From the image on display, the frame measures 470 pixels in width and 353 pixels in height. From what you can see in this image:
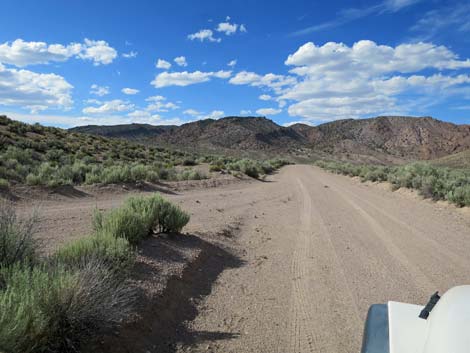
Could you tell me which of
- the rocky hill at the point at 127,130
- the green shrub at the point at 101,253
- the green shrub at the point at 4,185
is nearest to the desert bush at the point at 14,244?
the green shrub at the point at 101,253

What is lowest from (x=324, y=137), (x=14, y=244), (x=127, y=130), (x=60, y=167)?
(x=14, y=244)

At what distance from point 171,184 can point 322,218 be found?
10287 mm

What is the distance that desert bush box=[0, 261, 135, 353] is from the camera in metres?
3.07

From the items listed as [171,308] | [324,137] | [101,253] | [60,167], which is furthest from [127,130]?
[171,308]

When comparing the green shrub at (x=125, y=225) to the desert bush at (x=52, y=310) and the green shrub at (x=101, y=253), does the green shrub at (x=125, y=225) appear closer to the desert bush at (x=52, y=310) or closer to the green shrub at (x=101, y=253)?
the green shrub at (x=101, y=253)

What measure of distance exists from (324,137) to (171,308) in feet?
529

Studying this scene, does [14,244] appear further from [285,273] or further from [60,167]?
[60,167]

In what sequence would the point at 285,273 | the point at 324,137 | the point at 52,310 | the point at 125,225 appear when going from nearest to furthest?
the point at 52,310
the point at 125,225
the point at 285,273
the point at 324,137

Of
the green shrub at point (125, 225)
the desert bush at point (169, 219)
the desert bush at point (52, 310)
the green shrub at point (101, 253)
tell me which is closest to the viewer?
the desert bush at point (52, 310)

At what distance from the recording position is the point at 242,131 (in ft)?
509

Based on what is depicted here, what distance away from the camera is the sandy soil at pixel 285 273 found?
15.8 feet

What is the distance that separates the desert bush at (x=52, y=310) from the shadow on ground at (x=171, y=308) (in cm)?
31

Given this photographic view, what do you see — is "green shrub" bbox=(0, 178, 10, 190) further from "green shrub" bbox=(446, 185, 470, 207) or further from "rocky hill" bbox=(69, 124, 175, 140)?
"rocky hill" bbox=(69, 124, 175, 140)

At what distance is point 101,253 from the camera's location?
5.43 m
